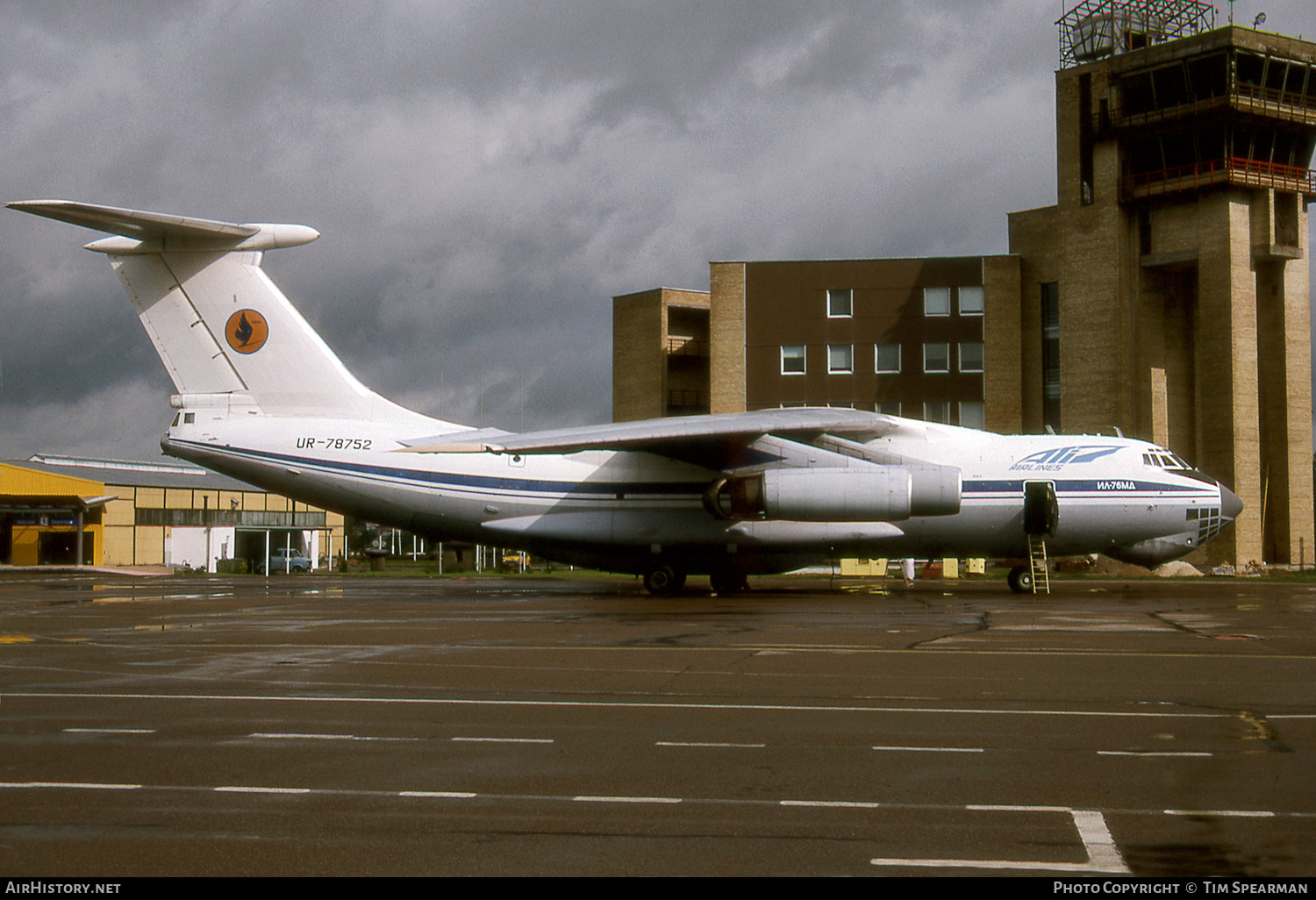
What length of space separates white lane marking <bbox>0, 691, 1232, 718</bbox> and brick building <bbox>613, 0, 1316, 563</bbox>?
135 feet

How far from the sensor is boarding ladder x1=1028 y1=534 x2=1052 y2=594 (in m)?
23.8

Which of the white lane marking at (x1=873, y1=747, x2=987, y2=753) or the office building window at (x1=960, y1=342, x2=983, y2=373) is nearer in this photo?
the white lane marking at (x1=873, y1=747, x2=987, y2=753)

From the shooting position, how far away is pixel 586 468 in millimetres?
24406

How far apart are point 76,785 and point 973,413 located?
156 feet

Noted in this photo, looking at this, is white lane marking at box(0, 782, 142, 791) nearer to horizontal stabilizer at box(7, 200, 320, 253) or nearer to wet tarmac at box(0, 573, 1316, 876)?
wet tarmac at box(0, 573, 1316, 876)

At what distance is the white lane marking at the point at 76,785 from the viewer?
21.2 ft

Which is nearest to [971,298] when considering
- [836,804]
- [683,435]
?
[683,435]

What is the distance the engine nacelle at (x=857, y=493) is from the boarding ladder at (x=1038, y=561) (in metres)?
2.56

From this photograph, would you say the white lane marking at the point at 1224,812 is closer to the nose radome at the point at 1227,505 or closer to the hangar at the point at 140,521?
the nose radome at the point at 1227,505

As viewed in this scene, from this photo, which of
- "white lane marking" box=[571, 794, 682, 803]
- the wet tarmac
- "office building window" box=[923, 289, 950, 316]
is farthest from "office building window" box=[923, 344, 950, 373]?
"white lane marking" box=[571, 794, 682, 803]

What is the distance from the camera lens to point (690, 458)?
23906 millimetres

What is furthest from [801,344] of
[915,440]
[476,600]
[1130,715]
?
[1130,715]

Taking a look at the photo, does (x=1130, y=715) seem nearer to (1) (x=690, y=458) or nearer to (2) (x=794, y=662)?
(2) (x=794, y=662)

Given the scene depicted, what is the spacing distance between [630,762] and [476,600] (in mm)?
16619
